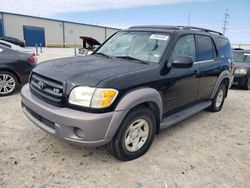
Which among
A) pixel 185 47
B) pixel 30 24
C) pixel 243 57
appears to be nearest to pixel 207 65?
pixel 185 47

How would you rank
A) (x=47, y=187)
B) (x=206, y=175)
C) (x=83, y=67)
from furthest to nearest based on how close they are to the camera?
(x=83, y=67) < (x=206, y=175) < (x=47, y=187)

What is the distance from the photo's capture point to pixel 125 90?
8.09 feet

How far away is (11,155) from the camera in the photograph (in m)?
2.79

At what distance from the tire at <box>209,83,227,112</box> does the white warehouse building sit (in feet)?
107

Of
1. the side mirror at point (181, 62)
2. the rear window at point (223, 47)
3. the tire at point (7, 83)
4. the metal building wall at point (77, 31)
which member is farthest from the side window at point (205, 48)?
the metal building wall at point (77, 31)

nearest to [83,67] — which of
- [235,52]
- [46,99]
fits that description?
[46,99]

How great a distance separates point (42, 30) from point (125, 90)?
3602cm

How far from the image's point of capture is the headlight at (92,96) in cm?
230

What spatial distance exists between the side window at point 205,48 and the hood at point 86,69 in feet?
5.16

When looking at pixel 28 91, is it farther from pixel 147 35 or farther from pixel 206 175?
pixel 206 175

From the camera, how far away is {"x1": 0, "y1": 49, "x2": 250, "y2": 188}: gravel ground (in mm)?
2416

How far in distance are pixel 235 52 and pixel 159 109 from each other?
24.8 ft

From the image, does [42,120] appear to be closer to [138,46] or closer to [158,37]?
[138,46]

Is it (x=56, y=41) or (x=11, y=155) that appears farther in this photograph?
(x=56, y=41)
